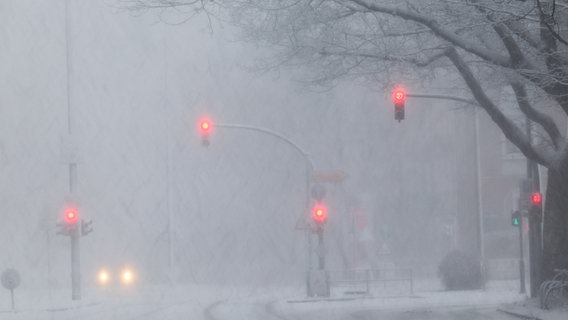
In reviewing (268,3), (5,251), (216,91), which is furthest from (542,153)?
(5,251)

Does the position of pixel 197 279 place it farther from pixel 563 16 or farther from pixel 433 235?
pixel 563 16

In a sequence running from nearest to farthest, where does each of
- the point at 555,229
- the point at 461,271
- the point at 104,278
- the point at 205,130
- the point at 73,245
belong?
the point at 555,229, the point at 205,130, the point at 73,245, the point at 461,271, the point at 104,278

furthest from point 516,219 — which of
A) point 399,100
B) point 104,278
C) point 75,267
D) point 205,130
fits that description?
point 104,278

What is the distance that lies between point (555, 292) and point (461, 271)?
35.5 ft

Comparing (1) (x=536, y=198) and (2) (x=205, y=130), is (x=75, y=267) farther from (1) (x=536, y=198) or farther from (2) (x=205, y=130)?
(1) (x=536, y=198)

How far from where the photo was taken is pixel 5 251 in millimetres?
65750

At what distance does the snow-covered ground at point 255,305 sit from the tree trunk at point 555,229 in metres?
1.01

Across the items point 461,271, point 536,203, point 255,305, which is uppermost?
point 536,203

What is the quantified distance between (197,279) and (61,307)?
21581mm

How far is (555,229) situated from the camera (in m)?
20.8

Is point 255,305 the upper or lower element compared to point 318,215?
lower

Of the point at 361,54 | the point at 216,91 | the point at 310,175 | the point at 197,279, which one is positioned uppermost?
the point at 216,91

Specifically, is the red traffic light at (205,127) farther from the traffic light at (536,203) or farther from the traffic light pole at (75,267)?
the traffic light at (536,203)

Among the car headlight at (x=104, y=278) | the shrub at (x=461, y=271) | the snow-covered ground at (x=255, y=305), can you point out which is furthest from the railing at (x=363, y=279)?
the car headlight at (x=104, y=278)
